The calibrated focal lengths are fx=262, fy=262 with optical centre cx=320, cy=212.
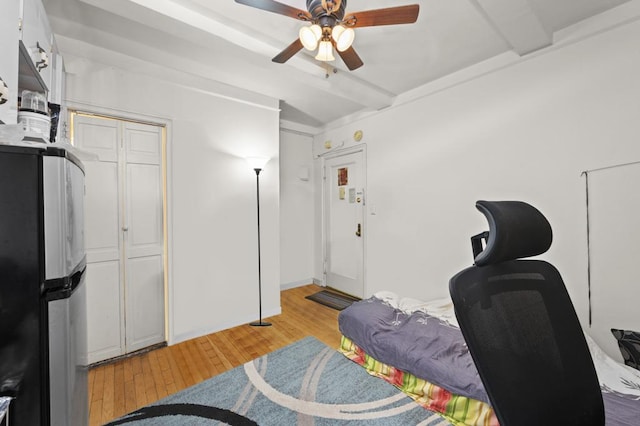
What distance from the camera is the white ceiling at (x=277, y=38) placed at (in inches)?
71.6

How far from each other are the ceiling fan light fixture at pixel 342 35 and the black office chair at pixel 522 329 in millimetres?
1384

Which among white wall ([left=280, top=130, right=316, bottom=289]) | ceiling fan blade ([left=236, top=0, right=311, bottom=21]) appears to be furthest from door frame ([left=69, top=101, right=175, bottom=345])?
white wall ([left=280, top=130, right=316, bottom=289])

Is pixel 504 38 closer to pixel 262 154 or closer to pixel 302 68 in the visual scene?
pixel 302 68

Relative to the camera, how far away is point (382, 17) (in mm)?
1581

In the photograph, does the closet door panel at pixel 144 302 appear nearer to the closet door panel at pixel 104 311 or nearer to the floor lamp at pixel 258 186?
the closet door panel at pixel 104 311

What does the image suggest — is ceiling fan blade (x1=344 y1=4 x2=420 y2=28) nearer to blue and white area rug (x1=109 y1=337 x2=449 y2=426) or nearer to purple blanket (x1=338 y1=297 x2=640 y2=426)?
purple blanket (x1=338 y1=297 x2=640 y2=426)

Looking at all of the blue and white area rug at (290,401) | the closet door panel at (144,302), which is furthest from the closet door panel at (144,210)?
the blue and white area rug at (290,401)

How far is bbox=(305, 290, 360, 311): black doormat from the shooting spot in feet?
11.8

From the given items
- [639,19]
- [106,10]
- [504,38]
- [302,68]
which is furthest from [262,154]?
[639,19]

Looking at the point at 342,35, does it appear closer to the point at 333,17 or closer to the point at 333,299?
the point at 333,17

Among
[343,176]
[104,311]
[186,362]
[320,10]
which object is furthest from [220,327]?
[320,10]

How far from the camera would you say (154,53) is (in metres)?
2.36

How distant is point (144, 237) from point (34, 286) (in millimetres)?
1883

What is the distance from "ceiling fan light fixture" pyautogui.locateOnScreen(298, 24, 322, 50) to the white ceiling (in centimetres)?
35
